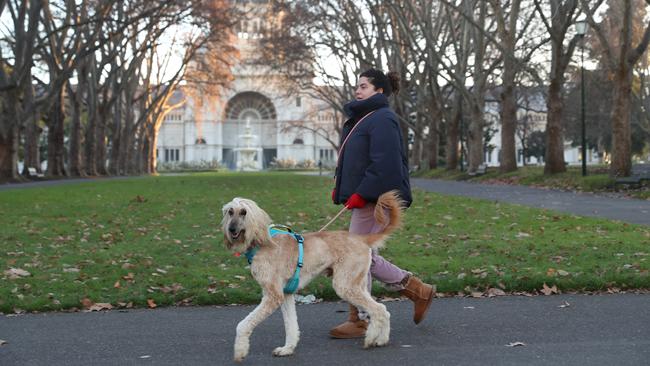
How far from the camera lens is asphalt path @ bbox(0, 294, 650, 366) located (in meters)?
5.36

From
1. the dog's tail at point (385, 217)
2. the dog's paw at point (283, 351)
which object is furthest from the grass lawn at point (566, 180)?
the dog's paw at point (283, 351)

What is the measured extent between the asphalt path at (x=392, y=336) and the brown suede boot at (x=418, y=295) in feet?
0.47

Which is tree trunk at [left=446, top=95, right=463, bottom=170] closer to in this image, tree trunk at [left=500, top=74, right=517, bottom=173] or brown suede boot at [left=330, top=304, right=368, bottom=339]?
tree trunk at [left=500, top=74, right=517, bottom=173]

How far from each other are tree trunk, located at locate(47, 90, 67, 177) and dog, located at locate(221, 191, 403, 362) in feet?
124

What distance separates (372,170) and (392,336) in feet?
4.29

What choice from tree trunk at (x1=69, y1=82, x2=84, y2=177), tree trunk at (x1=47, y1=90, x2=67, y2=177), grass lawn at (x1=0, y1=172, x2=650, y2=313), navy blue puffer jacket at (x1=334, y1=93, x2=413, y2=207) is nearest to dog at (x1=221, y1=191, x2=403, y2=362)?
navy blue puffer jacket at (x1=334, y1=93, x2=413, y2=207)

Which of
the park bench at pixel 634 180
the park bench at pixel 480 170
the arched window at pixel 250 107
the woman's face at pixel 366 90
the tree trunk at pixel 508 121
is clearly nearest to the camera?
the woman's face at pixel 366 90

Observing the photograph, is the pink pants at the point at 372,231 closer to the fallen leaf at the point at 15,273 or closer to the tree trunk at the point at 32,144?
the fallen leaf at the point at 15,273

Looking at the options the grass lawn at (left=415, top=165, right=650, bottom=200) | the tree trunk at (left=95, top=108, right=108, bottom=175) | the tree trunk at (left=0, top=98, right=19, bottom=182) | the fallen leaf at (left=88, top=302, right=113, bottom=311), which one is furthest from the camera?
the tree trunk at (left=95, top=108, right=108, bottom=175)

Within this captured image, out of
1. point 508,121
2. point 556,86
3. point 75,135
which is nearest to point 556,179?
point 556,86

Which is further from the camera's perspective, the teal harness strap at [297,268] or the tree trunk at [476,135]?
the tree trunk at [476,135]

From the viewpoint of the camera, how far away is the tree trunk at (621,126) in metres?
22.5

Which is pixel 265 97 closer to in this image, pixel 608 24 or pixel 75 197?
pixel 608 24

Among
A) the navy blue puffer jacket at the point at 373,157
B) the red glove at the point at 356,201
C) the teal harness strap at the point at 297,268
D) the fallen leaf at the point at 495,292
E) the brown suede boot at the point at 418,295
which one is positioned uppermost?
the navy blue puffer jacket at the point at 373,157
